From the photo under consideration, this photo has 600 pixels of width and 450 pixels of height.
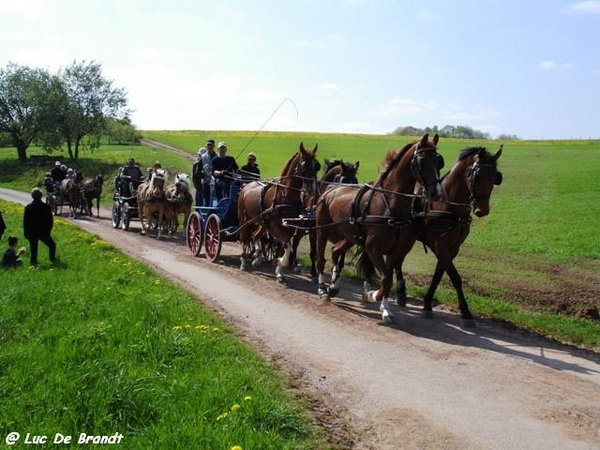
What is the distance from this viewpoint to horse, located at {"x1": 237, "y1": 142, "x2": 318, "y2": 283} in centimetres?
1209

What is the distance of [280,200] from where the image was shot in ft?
41.3

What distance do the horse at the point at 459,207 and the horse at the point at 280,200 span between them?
10.0ft

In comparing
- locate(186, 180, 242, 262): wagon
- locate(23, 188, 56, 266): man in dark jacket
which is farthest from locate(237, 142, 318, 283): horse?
locate(23, 188, 56, 266): man in dark jacket

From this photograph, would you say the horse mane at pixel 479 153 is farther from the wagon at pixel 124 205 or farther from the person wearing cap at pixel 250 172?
the wagon at pixel 124 205

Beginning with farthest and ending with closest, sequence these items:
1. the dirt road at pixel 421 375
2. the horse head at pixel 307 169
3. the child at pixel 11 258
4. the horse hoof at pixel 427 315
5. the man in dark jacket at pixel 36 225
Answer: the man in dark jacket at pixel 36 225, the child at pixel 11 258, the horse head at pixel 307 169, the horse hoof at pixel 427 315, the dirt road at pixel 421 375

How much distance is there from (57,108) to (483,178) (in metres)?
50.1

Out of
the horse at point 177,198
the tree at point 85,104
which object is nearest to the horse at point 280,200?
the horse at point 177,198

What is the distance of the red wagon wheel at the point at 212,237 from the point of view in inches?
581

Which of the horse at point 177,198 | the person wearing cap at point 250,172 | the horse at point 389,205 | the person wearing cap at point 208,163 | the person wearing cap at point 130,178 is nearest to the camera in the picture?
the horse at point 389,205

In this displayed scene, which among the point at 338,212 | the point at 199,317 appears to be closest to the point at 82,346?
the point at 199,317

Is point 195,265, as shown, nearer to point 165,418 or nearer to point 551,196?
point 165,418

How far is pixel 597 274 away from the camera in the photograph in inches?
553

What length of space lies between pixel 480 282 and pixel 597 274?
2977 mm

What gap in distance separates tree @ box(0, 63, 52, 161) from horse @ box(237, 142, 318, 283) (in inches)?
1744
